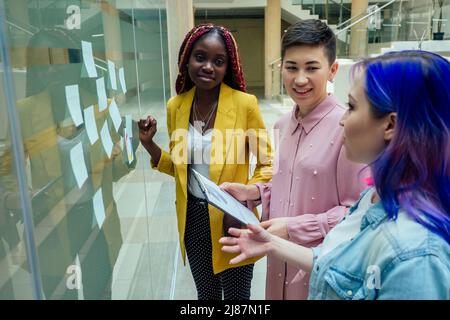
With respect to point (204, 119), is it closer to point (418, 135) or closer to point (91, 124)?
point (91, 124)

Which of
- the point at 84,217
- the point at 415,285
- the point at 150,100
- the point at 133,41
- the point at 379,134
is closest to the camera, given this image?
the point at 415,285

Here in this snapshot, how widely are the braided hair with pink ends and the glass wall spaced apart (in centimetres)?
26

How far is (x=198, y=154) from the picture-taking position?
5.08 feet

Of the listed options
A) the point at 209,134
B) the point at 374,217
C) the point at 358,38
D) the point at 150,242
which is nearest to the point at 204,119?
the point at 209,134

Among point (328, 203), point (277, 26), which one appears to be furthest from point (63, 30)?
point (277, 26)

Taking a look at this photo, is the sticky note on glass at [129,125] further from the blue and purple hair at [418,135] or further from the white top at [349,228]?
the blue and purple hair at [418,135]

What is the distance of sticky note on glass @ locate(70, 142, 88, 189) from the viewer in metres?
0.96

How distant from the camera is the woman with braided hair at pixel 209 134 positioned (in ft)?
4.78

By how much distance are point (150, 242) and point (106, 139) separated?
0.91 metres

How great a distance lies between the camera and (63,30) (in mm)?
932

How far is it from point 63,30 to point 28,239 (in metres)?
0.53

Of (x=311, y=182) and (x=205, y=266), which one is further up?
(x=311, y=182)

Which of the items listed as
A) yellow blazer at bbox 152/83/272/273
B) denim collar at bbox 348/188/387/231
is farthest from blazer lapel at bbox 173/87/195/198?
denim collar at bbox 348/188/387/231
